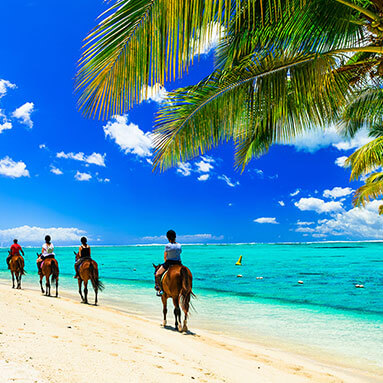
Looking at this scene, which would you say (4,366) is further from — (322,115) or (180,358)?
(322,115)

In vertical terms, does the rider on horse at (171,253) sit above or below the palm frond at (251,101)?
→ below

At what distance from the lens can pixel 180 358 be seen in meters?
5.32

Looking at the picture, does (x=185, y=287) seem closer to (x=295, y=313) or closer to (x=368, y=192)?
(x=295, y=313)

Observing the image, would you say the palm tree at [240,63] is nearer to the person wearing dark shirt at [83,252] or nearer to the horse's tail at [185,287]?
the horse's tail at [185,287]

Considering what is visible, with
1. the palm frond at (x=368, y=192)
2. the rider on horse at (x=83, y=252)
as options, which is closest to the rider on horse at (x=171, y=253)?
the rider on horse at (x=83, y=252)

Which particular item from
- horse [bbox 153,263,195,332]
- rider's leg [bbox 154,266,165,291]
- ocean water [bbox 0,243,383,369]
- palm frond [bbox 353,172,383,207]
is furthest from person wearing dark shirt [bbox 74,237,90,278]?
palm frond [bbox 353,172,383,207]

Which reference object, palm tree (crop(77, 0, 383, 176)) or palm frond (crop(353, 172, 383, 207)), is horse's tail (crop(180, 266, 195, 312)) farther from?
palm frond (crop(353, 172, 383, 207))

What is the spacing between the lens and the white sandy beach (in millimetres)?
3666

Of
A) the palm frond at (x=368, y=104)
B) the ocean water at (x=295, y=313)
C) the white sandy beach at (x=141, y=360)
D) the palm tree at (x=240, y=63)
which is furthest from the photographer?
the ocean water at (x=295, y=313)

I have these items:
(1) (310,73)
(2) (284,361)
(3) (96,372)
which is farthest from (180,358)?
(1) (310,73)

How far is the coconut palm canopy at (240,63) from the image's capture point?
2.93m

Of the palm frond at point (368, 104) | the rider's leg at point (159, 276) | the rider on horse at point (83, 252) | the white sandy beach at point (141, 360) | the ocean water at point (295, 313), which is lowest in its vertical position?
the ocean water at point (295, 313)

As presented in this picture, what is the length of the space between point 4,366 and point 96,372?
96 cm

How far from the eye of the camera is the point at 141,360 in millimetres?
4664
